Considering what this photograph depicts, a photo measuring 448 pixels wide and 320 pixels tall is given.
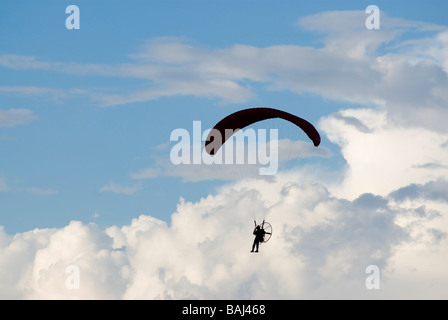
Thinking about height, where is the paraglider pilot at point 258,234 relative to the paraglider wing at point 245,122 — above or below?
below

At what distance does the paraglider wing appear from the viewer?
31.5 meters

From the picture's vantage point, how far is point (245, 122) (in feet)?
109

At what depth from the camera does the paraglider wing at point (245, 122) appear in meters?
31.5

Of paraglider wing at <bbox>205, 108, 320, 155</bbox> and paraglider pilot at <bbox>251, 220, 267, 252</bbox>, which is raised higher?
paraglider wing at <bbox>205, 108, 320, 155</bbox>
